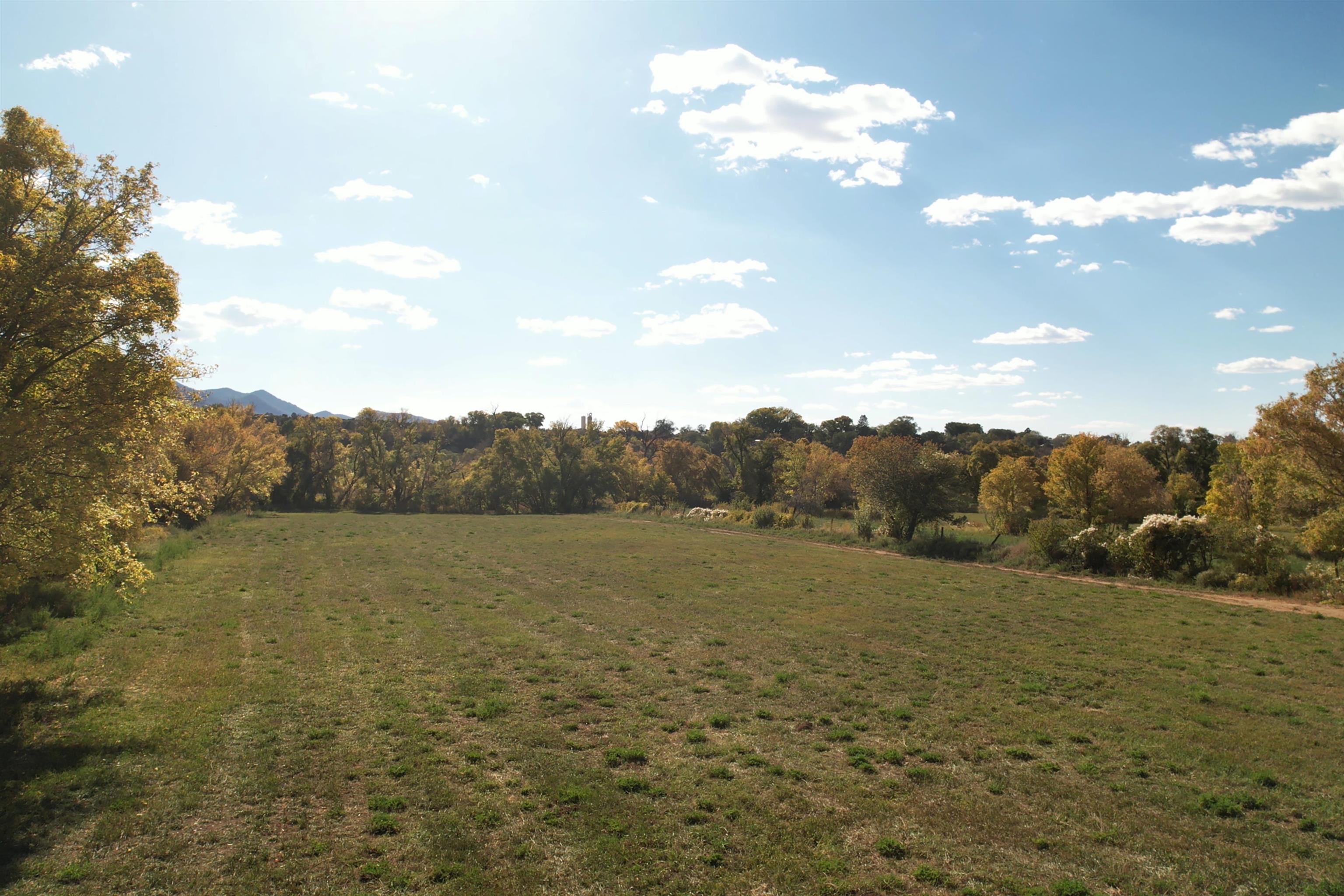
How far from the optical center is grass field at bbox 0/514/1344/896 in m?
6.33

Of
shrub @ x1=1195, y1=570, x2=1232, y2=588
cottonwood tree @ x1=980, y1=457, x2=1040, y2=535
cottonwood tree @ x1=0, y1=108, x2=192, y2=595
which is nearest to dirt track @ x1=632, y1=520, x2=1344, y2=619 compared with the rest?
shrub @ x1=1195, y1=570, x2=1232, y2=588

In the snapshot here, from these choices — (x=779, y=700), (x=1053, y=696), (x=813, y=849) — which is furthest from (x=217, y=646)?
(x=1053, y=696)

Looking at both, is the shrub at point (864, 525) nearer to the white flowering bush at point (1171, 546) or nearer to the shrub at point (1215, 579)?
the white flowering bush at point (1171, 546)

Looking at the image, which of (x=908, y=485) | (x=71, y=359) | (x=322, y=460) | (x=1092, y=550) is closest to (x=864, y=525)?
(x=908, y=485)

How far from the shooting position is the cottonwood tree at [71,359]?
973 cm

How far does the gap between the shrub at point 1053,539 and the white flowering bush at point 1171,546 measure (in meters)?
2.94

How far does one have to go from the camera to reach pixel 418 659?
1355 cm

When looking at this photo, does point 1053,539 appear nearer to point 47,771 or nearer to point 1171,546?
point 1171,546

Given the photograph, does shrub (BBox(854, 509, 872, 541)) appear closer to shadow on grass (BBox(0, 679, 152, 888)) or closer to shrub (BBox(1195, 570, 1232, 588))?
shrub (BBox(1195, 570, 1232, 588))

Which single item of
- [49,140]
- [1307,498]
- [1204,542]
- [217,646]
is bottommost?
[217,646]

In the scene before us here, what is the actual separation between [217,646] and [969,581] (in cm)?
2412

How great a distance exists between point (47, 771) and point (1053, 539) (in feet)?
107

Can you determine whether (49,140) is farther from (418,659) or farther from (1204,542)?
(1204,542)

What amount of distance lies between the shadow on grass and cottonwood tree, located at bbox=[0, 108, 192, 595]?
1.98 meters
